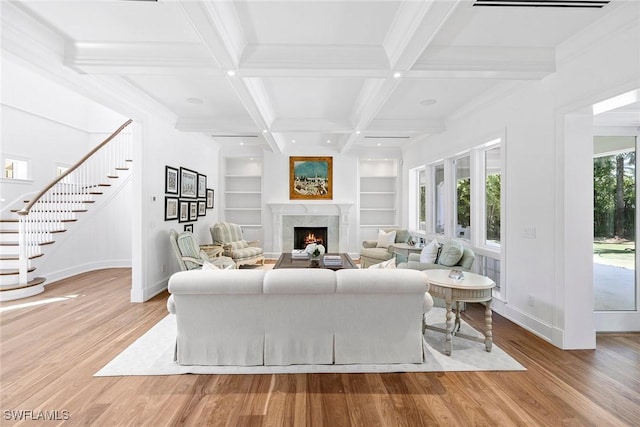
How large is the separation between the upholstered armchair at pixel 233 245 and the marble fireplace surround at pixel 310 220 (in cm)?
109

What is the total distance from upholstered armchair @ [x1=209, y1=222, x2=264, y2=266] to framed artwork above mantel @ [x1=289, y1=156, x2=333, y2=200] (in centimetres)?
182

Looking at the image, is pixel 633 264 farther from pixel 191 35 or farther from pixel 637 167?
pixel 191 35

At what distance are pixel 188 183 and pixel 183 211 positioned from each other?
580 mm

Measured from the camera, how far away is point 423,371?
2648 mm

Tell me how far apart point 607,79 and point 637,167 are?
4.90ft

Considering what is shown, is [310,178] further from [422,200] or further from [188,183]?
[188,183]

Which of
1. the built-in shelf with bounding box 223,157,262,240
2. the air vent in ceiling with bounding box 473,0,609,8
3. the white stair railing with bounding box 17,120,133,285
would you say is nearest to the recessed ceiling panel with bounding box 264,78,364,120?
the air vent in ceiling with bounding box 473,0,609,8

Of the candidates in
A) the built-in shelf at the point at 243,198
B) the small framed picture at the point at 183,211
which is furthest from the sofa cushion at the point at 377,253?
the small framed picture at the point at 183,211

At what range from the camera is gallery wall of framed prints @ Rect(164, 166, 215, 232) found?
542 cm

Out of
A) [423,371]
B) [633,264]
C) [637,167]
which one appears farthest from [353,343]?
[637,167]

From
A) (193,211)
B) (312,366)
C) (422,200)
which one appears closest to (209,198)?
(193,211)

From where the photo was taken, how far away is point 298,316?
2.69 m

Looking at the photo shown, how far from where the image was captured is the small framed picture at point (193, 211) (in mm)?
6316

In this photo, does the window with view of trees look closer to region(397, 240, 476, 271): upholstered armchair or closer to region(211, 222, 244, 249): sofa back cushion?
region(397, 240, 476, 271): upholstered armchair
